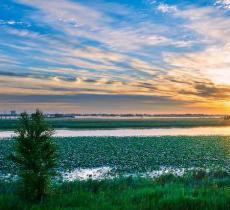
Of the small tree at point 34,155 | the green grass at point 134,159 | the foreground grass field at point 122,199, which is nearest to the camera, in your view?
the foreground grass field at point 122,199

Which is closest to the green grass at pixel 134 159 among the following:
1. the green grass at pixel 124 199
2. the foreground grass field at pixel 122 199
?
the foreground grass field at pixel 122 199

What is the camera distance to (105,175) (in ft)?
76.6

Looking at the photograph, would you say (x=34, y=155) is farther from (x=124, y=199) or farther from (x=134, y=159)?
(x=134, y=159)

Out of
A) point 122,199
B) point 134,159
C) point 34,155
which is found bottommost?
point 134,159

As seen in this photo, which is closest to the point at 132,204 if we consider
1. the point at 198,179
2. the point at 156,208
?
the point at 156,208

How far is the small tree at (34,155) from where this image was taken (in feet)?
45.1

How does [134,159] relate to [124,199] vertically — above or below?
below

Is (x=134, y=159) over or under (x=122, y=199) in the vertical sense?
under

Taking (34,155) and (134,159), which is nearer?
(34,155)

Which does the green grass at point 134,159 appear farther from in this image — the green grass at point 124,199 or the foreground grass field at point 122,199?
the green grass at point 124,199

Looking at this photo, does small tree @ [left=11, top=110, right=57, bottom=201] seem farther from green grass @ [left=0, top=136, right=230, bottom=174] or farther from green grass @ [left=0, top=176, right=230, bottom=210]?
green grass @ [left=0, top=136, right=230, bottom=174]

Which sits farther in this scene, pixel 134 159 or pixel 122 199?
pixel 134 159

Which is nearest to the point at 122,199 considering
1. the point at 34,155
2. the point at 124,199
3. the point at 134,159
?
the point at 124,199

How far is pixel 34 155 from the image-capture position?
13883mm
